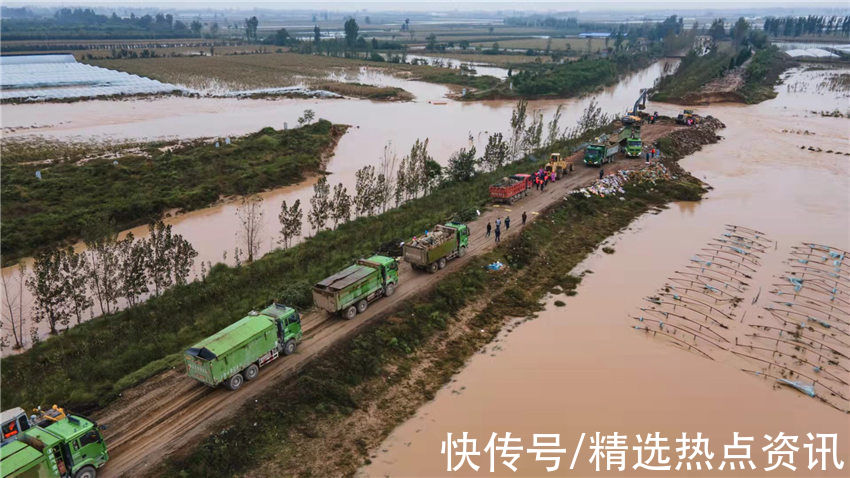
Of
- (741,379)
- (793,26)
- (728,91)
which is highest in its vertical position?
(793,26)

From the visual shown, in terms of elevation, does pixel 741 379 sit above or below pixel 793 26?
below

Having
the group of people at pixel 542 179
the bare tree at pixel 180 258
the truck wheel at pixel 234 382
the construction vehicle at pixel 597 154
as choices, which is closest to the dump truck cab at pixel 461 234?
the bare tree at pixel 180 258


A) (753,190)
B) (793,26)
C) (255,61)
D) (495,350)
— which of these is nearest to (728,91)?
(753,190)

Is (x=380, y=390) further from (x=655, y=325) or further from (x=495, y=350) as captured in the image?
(x=655, y=325)

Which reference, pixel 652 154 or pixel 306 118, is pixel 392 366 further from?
pixel 306 118

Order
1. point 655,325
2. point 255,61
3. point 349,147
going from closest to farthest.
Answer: point 655,325 → point 349,147 → point 255,61

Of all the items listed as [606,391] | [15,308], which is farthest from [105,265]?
[606,391]
